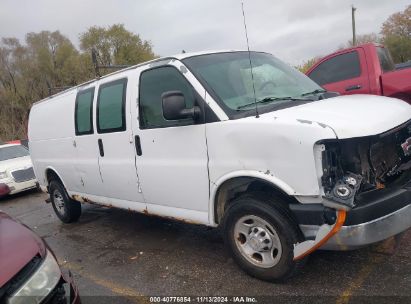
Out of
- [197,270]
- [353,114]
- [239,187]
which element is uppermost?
[353,114]

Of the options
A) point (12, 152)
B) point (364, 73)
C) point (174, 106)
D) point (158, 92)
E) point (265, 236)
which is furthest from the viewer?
point (12, 152)

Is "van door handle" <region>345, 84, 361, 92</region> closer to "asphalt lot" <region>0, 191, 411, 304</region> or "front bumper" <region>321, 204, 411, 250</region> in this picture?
"asphalt lot" <region>0, 191, 411, 304</region>

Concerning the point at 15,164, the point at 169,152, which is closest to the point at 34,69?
the point at 15,164

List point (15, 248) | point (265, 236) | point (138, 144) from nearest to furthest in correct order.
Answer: point (15, 248) → point (265, 236) → point (138, 144)

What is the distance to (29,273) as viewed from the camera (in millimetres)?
2281

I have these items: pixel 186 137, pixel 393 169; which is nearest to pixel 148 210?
pixel 186 137

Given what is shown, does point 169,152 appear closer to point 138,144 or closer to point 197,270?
point 138,144

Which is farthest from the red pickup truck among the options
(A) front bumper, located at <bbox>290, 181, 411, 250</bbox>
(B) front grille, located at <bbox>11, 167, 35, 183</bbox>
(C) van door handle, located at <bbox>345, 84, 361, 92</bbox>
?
(B) front grille, located at <bbox>11, 167, 35, 183</bbox>

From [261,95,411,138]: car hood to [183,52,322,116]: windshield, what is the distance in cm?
33

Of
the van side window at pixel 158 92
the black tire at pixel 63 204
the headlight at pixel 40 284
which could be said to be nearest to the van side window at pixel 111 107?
the van side window at pixel 158 92

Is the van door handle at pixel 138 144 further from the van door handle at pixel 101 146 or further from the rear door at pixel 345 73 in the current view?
the rear door at pixel 345 73

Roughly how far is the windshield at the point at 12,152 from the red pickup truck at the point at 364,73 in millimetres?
8283

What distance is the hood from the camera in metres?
10.4

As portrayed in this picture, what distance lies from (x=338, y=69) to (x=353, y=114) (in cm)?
428
